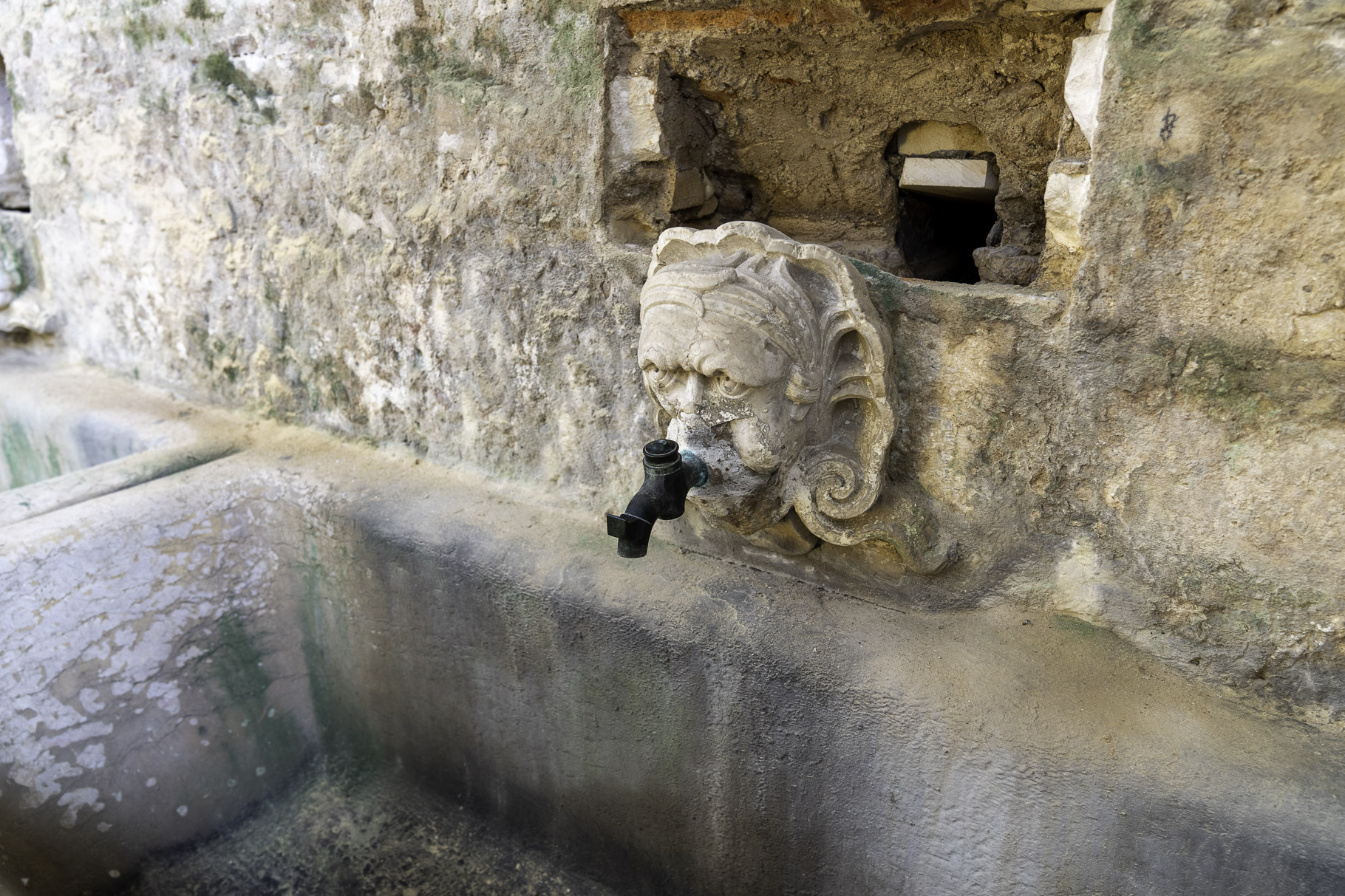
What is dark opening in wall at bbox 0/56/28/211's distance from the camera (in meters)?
3.14

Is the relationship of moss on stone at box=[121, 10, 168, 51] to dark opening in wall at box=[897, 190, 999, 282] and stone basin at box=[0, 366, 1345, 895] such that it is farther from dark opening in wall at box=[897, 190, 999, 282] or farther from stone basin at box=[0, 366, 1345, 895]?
dark opening in wall at box=[897, 190, 999, 282]

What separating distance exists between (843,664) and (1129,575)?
0.47m

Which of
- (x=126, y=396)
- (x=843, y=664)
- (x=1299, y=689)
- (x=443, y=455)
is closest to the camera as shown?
(x=1299, y=689)

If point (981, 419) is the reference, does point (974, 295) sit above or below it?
above

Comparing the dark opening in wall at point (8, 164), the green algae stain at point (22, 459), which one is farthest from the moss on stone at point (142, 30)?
the green algae stain at point (22, 459)

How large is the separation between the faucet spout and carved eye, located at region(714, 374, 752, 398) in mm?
114

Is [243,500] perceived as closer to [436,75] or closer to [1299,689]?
[436,75]

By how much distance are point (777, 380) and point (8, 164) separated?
3.23m

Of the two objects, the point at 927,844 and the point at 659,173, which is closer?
the point at 927,844

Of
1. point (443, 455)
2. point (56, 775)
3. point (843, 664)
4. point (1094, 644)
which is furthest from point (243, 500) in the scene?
point (1094, 644)

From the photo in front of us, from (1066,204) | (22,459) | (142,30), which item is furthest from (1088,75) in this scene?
(22,459)

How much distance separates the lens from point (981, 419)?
1380 millimetres

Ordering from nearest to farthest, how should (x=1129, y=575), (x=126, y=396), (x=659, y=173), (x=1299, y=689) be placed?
(x=1299, y=689), (x=1129, y=575), (x=659, y=173), (x=126, y=396)

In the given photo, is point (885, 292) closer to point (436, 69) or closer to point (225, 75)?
point (436, 69)
